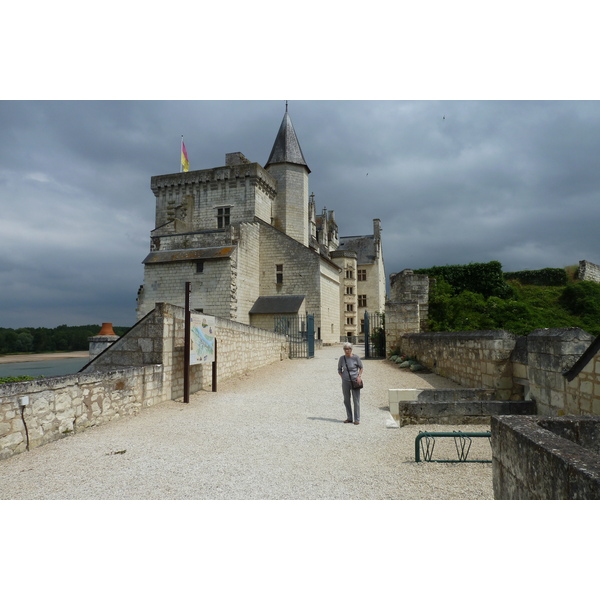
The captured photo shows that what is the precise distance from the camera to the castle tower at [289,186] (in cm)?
3166

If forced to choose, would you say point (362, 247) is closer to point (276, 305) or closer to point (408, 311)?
point (276, 305)

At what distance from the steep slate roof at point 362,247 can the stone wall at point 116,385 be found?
32.4 m

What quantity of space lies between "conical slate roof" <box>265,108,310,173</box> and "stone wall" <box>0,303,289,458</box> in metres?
24.0

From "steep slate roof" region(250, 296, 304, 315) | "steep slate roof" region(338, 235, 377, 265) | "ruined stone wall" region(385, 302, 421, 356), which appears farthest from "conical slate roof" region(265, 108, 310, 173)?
"ruined stone wall" region(385, 302, 421, 356)

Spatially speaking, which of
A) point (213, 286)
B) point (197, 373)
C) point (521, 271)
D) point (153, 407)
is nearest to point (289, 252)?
point (213, 286)

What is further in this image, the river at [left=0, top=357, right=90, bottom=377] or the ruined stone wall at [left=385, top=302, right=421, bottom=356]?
the ruined stone wall at [left=385, top=302, right=421, bottom=356]

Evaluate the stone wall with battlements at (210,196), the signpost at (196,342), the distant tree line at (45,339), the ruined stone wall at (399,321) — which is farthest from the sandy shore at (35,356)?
the signpost at (196,342)

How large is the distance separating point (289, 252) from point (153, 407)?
68.6ft

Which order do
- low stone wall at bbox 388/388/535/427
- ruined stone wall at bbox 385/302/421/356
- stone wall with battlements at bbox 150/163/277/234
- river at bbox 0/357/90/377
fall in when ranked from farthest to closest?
stone wall with battlements at bbox 150/163/277/234
ruined stone wall at bbox 385/302/421/356
river at bbox 0/357/90/377
low stone wall at bbox 388/388/535/427

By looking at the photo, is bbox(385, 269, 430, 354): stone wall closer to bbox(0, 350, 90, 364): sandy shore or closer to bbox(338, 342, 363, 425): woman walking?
bbox(338, 342, 363, 425): woman walking

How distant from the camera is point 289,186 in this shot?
31.9m

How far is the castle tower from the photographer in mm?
31656

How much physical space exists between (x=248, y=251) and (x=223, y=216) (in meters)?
4.59

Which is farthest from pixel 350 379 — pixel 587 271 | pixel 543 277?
pixel 587 271
